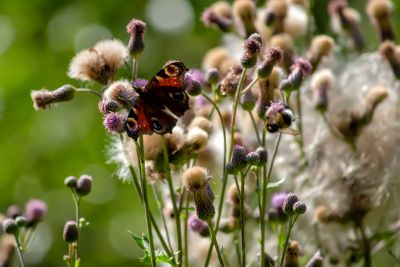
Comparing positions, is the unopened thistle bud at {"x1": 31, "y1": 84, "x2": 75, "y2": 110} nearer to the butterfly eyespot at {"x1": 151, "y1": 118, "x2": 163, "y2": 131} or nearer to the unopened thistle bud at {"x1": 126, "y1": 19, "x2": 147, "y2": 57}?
the unopened thistle bud at {"x1": 126, "y1": 19, "x2": 147, "y2": 57}

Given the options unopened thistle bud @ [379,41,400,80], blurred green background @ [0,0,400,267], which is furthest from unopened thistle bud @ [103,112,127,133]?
blurred green background @ [0,0,400,267]

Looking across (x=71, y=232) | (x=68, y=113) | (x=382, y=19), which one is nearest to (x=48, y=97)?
(x=71, y=232)

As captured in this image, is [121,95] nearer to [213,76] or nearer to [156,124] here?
[156,124]

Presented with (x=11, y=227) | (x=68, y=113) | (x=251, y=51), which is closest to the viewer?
(x=251, y=51)

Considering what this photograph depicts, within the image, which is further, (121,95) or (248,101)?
(248,101)

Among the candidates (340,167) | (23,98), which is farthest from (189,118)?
(23,98)

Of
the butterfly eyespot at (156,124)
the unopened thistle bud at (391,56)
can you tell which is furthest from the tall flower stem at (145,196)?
the unopened thistle bud at (391,56)
